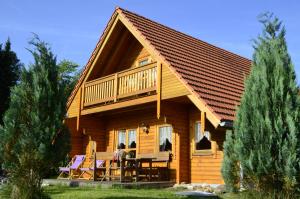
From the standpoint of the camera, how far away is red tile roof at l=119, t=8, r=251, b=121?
11906 mm

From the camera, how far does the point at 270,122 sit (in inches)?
254

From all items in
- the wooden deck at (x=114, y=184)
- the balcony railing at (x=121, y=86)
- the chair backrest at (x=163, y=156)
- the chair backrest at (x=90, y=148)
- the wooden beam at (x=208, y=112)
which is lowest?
the wooden deck at (x=114, y=184)

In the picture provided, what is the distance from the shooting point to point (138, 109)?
1543cm

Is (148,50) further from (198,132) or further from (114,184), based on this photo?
(114,184)

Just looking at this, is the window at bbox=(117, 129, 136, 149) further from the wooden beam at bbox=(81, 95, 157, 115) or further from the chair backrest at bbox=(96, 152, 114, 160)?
the chair backrest at bbox=(96, 152, 114, 160)

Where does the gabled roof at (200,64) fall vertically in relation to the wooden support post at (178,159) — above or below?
above

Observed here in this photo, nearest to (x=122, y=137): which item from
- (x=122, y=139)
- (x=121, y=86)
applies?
(x=122, y=139)

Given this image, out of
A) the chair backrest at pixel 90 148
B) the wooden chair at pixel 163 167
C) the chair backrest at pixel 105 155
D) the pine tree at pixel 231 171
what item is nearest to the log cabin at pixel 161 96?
the wooden chair at pixel 163 167

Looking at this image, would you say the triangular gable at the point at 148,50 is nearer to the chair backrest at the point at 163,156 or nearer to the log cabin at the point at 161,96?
the log cabin at the point at 161,96

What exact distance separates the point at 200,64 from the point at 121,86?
2970 mm

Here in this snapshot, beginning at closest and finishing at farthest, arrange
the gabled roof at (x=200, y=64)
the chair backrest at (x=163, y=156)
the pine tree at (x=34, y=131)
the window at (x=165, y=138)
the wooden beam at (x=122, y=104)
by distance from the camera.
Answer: the pine tree at (x=34, y=131) → the gabled roof at (x=200, y=64) → the chair backrest at (x=163, y=156) → the wooden beam at (x=122, y=104) → the window at (x=165, y=138)

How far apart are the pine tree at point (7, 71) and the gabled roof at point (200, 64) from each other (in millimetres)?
9966

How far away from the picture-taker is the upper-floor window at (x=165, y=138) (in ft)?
47.0

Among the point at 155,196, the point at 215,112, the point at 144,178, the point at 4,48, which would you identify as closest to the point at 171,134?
the point at 144,178
